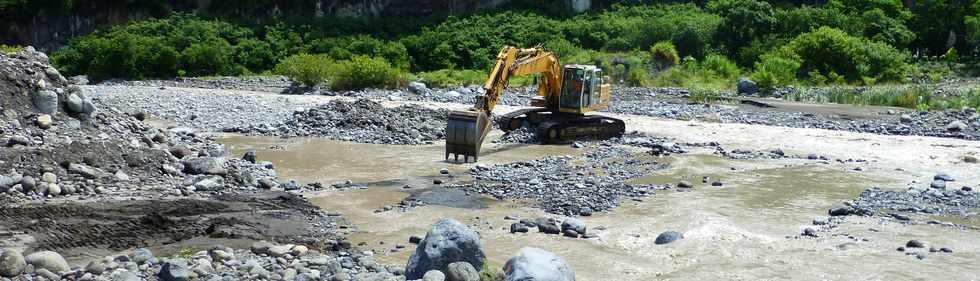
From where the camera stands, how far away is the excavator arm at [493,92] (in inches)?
686

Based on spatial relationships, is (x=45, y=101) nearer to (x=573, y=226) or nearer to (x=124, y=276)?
(x=124, y=276)

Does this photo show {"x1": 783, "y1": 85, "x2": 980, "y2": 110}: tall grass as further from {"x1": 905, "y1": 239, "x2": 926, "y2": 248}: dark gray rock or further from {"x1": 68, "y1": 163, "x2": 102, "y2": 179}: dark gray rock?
{"x1": 68, "y1": 163, "x2": 102, "y2": 179}: dark gray rock

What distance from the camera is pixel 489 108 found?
60.1ft

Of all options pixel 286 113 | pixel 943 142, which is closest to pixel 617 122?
pixel 943 142

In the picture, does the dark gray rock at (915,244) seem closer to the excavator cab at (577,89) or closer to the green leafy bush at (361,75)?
the excavator cab at (577,89)

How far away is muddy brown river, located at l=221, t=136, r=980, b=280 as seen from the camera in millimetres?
11617

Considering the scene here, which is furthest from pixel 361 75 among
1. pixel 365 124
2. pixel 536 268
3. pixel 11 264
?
pixel 536 268

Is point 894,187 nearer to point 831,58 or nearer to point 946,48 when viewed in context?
point 831,58

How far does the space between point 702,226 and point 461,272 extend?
504 centimetres

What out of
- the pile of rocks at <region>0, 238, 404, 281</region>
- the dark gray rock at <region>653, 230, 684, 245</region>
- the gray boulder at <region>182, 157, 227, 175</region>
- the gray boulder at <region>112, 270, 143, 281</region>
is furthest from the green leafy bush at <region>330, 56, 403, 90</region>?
the gray boulder at <region>112, 270, 143, 281</region>

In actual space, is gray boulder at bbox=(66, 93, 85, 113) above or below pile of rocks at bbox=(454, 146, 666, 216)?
above

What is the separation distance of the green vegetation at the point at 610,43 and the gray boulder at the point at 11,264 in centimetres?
2492

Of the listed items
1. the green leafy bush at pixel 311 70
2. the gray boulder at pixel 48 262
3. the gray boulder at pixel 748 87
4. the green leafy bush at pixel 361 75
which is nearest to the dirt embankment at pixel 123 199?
the gray boulder at pixel 48 262

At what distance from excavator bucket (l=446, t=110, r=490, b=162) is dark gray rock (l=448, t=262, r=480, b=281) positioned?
297 inches
